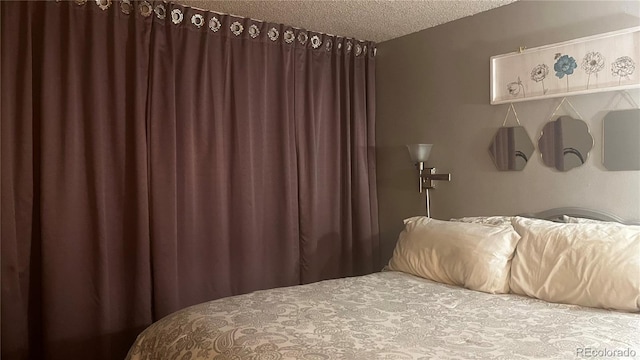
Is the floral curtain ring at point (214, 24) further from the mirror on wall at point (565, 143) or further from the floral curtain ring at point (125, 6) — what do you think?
the mirror on wall at point (565, 143)

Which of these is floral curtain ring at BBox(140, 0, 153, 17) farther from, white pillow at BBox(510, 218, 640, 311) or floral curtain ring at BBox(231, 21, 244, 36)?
white pillow at BBox(510, 218, 640, 311)

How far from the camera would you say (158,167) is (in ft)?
8.86

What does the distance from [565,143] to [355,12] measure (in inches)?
58.1

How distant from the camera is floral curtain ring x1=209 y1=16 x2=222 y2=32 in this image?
9.67 ft

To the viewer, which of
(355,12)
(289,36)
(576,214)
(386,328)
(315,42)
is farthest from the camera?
(315,42)

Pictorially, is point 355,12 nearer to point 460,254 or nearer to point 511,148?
point 511,148

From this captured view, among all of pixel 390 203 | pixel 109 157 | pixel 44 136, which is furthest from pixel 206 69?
pixel 390 203

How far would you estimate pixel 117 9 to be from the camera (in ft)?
8.57

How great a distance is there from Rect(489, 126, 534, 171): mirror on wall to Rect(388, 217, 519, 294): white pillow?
1.72 ft

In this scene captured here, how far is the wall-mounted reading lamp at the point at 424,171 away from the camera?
10.6 ft

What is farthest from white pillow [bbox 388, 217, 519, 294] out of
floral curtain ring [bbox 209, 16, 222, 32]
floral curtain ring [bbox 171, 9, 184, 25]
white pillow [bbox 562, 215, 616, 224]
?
floral curtain ring [bbox 171, 9, 184, 25]

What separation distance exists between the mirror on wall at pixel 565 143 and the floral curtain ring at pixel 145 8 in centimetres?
236

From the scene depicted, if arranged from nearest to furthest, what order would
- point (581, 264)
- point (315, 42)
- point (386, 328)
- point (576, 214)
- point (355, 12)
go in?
point (386, 328), point (581, 264), point (576, 214), point (355, 12), point (315, 42)

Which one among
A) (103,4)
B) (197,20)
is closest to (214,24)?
(197,20)
